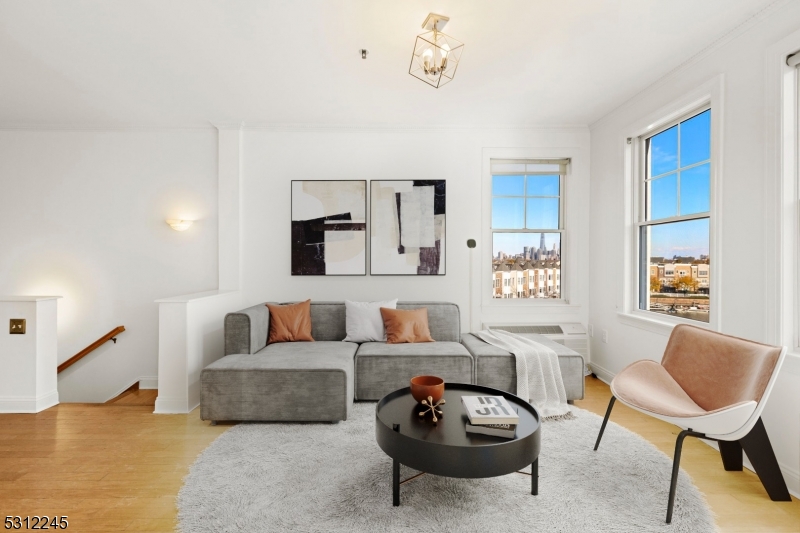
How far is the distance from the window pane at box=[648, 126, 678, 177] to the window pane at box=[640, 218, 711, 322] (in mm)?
487

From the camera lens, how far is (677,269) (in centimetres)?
304

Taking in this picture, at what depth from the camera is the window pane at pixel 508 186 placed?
420cm

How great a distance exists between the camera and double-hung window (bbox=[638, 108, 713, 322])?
276 centimetres

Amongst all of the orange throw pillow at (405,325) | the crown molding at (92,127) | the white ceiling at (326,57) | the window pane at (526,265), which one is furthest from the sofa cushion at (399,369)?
the crown molding at (92,127)

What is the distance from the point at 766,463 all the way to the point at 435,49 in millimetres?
2976

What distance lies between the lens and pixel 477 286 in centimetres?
412

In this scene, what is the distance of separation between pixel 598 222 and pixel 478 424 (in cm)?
296

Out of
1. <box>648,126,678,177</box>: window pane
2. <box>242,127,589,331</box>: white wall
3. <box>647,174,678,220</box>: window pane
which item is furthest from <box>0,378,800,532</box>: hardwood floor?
<box>648,126,678,177</box>: window pane

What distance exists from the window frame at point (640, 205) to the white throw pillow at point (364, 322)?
→ 2222 mm

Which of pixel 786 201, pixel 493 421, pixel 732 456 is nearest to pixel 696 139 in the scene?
pixel 786 201

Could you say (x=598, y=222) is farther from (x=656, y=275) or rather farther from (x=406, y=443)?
(x=406, y=443)

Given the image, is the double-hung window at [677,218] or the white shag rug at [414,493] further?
the double-hung window at [677,218]

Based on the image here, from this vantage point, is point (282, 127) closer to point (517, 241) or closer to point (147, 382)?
point (517, 241)

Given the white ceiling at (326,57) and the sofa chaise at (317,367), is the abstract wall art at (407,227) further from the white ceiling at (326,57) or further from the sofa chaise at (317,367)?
the white ceiling at (326,57)
